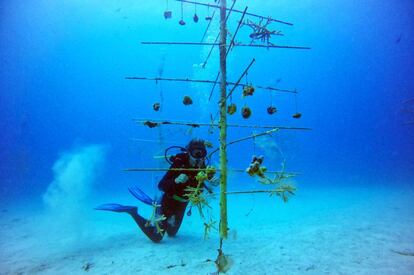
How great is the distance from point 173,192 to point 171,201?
1.85 ft

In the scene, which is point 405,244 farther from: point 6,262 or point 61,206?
point 61,206

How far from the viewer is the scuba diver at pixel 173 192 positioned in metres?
5.23

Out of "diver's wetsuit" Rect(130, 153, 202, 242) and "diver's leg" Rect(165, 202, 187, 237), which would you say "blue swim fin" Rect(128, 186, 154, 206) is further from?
"diver's leg" Rect(165, 202, 187, 237)

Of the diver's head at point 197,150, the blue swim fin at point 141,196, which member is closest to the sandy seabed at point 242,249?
the blue swim fin at point 141,196

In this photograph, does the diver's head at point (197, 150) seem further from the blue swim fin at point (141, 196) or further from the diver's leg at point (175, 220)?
the blue swim fin at point (141, 196)

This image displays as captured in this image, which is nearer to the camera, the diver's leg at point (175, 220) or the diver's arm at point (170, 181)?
the diver's arm at point (170, 181)

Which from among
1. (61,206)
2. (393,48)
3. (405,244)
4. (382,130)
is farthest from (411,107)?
(382,130)

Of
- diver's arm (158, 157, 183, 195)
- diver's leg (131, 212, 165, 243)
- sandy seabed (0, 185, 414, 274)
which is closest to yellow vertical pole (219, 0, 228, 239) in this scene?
→ sandy seabed (0, 185, 414, 274)

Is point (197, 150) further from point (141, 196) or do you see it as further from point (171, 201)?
point (141, 196)

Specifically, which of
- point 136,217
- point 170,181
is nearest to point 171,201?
point 170,181

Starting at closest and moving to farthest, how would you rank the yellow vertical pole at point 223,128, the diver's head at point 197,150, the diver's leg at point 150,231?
the yellow vertical pole at point 223,128 < the diver's head at point 197,150 < the diver's leg at point 150,231

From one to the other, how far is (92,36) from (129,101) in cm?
3968

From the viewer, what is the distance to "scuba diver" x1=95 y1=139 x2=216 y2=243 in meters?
5.23

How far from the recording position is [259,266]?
4.53 meters
